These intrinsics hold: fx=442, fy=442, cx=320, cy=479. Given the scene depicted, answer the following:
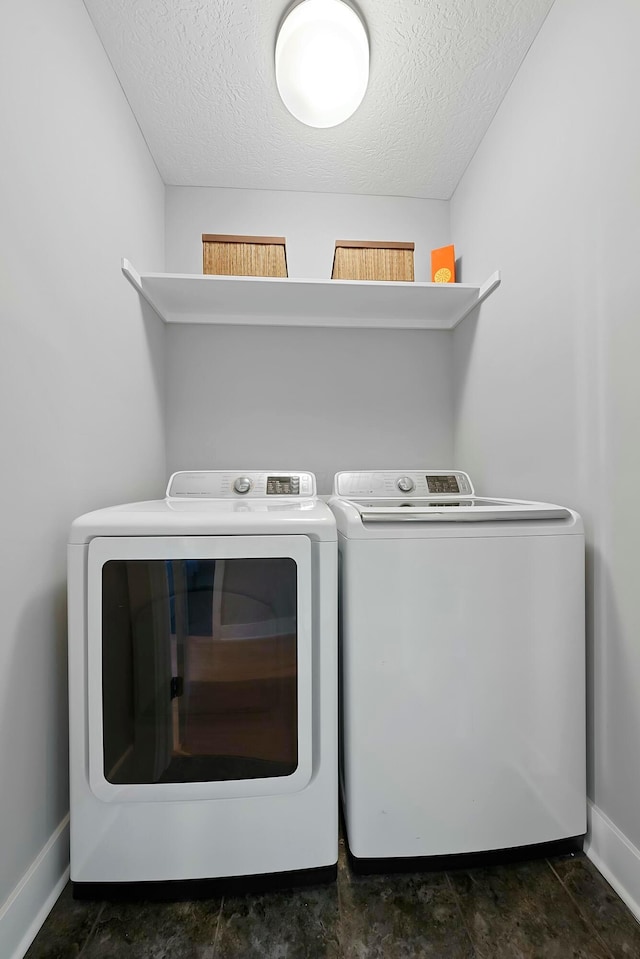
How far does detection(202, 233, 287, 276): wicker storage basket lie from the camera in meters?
1.83

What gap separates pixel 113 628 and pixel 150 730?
260mm

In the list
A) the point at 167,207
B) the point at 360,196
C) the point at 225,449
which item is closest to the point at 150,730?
the point at 225,449

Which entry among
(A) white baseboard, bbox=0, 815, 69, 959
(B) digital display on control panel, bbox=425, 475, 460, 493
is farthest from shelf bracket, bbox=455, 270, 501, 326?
(A) white baseboard, bbox=0, 815, 69, 959

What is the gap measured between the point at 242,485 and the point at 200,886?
122cm

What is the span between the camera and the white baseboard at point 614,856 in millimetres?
1025

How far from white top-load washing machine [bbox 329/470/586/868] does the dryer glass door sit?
0.51 feet

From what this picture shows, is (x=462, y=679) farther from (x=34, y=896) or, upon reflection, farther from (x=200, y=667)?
(x=34, y=896)

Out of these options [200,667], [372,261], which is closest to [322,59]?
[372,261]

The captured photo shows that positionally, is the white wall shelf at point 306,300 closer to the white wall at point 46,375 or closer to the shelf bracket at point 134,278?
the shelf bracket at point 134,278

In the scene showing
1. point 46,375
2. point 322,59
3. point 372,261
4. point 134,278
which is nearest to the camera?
point 46,375

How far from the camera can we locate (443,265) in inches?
78.4

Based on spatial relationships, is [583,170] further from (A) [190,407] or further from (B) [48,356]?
(A) [190,407]

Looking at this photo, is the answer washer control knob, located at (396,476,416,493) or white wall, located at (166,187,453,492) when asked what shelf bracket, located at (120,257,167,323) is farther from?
washer control knob, located at (396,476,416,493)

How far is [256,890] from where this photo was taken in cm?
108
